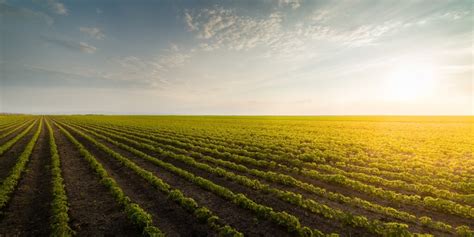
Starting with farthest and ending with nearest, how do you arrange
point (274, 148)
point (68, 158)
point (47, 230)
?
point (274, 148)
point (68, 158)
point (47, 230)

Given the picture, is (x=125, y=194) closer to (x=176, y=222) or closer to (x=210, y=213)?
(x=176, y=222)

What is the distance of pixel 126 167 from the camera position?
715 inches

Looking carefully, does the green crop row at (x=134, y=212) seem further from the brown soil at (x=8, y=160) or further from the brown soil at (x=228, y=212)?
the brown soil at (x=8, y=160)

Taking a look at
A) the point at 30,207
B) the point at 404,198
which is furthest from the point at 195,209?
the point at 404,198

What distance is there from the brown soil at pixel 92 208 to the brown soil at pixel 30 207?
905mm

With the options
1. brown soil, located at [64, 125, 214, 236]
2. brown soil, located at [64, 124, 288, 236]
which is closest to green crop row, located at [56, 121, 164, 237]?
brown soil, located at [64, 125, 214, 236]

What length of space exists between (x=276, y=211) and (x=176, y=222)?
4248 millimetres

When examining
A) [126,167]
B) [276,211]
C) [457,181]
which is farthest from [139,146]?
[457,181]

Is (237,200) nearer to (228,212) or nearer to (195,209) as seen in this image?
(228,212)

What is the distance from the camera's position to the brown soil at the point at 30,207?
9039 mm

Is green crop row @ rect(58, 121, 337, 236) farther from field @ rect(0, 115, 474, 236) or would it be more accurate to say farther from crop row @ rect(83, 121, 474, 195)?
crop row @ rect(83, 121, 474, 195)

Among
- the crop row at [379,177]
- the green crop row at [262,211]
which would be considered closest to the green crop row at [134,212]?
the green crop row at [262,211]

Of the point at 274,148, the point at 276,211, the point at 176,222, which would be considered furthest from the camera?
the point at 274,148

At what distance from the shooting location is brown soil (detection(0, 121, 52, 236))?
29.7 ft
